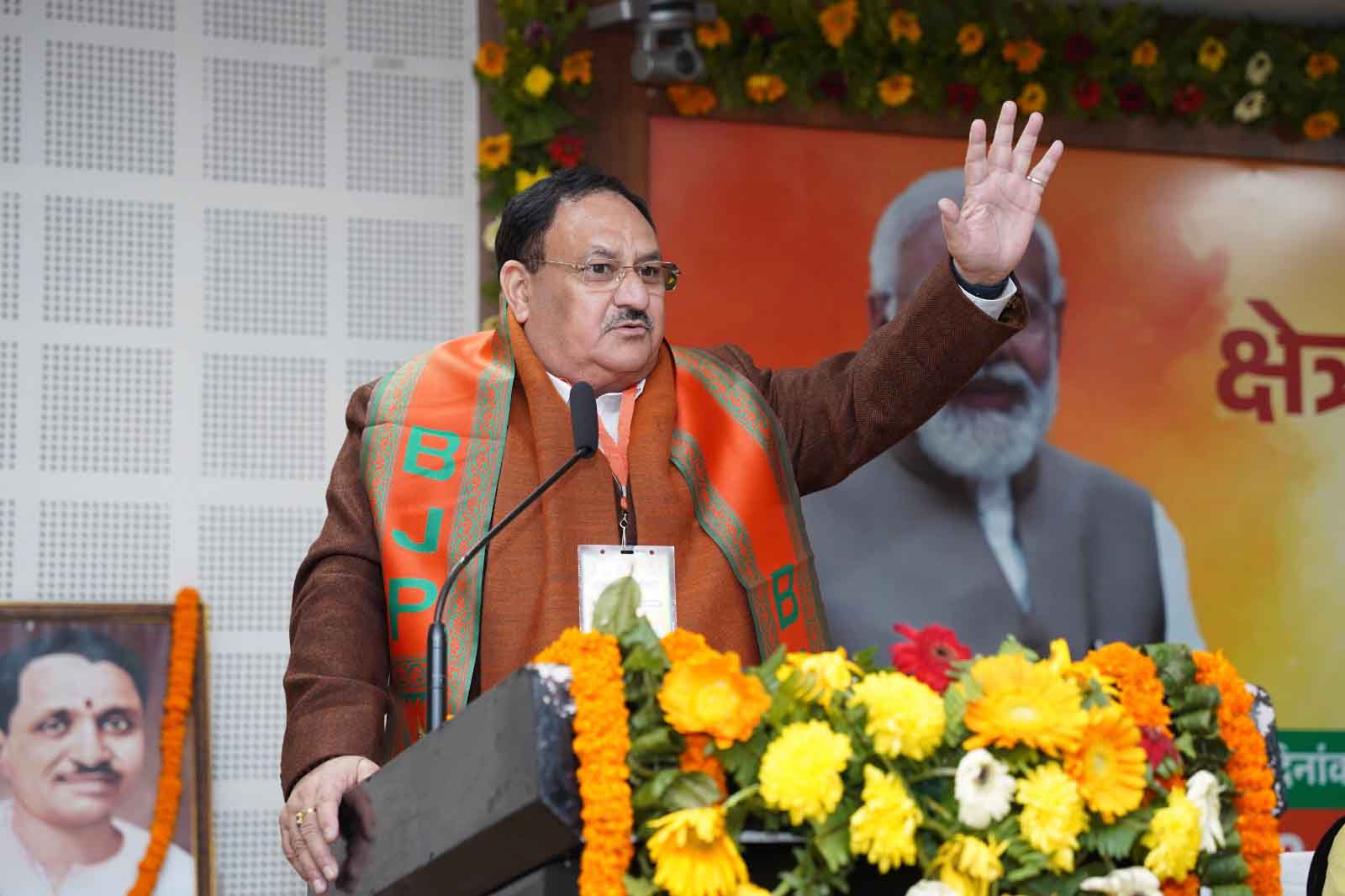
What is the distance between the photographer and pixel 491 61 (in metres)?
4.44

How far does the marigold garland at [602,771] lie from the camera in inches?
53.6

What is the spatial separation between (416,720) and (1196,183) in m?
3.38

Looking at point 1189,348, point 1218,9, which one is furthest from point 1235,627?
point 1218,9

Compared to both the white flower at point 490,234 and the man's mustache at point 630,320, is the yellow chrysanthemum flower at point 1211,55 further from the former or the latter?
the man's mustache at point 630,320

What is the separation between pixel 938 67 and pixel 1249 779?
349 centimetres

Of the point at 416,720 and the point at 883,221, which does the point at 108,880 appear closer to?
the point at 416,720

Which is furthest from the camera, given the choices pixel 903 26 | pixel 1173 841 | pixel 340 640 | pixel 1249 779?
pixel 903 26

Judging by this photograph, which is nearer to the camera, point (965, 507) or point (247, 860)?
point (247, 860)

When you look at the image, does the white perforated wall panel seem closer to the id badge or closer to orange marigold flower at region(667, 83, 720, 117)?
orange marigold flower at region(667, 83, 720, 117)

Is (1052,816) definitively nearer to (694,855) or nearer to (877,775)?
(877,775)

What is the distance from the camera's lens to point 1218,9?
503 centimetres

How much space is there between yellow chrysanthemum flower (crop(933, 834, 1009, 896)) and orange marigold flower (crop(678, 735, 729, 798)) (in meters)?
0.19

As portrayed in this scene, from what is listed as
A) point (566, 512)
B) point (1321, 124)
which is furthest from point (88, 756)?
point (1321, 124)

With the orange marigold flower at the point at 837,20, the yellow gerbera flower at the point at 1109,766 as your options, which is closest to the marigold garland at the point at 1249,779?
the yellow gerbera flower at the point at 1109,766
